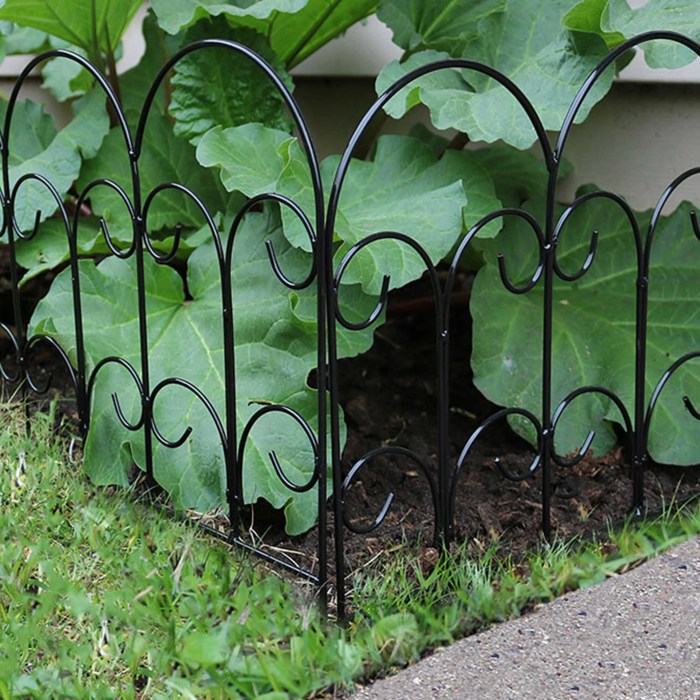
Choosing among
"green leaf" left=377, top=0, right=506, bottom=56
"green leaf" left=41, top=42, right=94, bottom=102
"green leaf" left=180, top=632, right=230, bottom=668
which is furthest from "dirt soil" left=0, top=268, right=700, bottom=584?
"green leaf" left=41, top=42, right=94, bottom=102

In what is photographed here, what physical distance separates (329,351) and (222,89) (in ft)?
3.22

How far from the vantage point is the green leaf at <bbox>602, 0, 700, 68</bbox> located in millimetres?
2201

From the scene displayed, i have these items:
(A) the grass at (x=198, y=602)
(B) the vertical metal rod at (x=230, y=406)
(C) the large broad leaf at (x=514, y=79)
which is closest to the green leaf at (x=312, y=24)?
(C) the large broad leaf at (x=514, y=79)

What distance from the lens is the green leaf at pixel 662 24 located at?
2201 millimetres

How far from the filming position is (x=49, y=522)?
7.23 feet

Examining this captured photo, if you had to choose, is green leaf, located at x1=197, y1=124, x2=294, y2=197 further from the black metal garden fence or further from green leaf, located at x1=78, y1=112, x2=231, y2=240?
green leaf, located at x1=78, y1=112, x2=231, y2=240

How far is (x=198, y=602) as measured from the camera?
6.31ft

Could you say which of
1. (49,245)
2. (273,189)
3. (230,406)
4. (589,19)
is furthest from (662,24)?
(49,245)

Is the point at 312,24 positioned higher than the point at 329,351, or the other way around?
the point at 312,24

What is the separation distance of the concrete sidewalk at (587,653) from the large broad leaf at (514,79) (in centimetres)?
84

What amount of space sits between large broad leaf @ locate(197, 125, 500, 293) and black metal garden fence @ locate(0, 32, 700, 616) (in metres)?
0.04

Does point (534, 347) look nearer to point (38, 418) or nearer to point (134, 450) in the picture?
point (134, 450)

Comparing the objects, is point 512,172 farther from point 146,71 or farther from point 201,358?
point 146,71

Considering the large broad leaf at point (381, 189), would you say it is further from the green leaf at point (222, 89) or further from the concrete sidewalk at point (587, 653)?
the concrete sidewalk at point (587, 653)
